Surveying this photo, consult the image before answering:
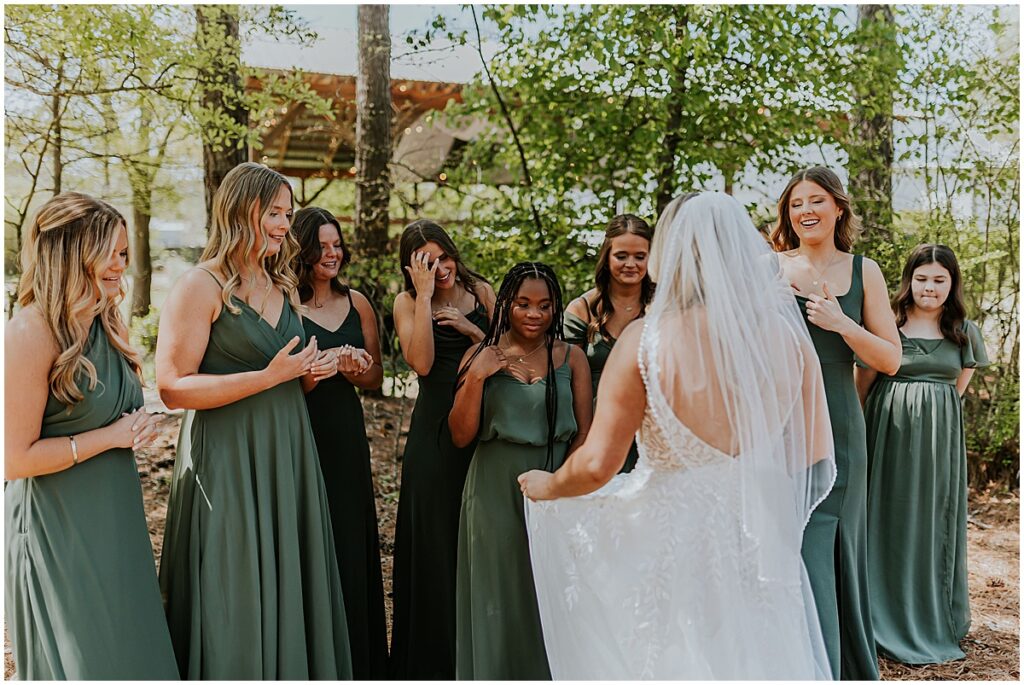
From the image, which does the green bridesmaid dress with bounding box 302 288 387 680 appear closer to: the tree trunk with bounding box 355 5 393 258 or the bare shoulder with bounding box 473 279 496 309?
the bare shoulder with bounding box 473 279 496 309

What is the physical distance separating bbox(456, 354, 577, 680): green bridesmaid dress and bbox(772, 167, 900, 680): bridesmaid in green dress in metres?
1.25

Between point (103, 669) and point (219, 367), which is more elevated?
point (219, 367)

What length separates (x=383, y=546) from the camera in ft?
21.6

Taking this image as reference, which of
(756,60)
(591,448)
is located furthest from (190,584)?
(756,60)

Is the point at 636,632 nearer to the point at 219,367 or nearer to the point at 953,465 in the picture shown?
the point at 219,367

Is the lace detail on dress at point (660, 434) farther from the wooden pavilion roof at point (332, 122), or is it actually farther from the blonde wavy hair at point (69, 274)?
the wooden pavilion roof at point (332, 122)

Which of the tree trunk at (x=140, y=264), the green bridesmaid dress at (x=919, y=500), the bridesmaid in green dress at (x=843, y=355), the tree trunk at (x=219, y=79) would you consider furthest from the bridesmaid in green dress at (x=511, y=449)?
the tree trunk at (x=140, y=264)

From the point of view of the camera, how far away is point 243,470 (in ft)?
10.8

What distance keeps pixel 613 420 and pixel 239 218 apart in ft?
5.46

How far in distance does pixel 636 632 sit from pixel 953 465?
2983mm

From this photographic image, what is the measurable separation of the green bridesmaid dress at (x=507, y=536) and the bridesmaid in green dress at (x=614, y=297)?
49cm

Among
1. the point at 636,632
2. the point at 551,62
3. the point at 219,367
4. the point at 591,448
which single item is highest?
the point at 551,62

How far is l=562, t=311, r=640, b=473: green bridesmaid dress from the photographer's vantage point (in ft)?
13.0

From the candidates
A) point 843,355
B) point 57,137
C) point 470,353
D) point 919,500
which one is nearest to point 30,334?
point 470,353
